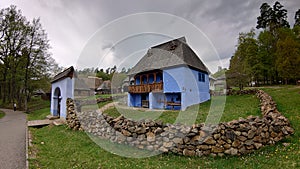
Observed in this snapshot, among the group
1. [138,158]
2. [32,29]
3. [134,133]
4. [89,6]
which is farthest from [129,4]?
[32,29]

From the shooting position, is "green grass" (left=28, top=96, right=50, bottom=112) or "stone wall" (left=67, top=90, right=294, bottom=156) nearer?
"stone wall" (left=67, top=90, right=294, bottom=156)

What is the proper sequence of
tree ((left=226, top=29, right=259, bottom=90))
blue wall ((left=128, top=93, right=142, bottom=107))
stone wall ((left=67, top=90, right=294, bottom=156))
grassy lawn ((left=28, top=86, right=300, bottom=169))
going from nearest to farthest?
grassy lawn ((left=28, top=86, right=300, bottom=169)) → stone wall ((left=67, top=90, right=294, bottom=156)) → blue wall ((left=128, top=93, right=142, bottom=107)) → tree ((left=226, top=29, right=259, bottom=90))

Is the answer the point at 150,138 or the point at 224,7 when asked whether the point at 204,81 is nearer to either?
the point at 224,7

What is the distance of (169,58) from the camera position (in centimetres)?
1764

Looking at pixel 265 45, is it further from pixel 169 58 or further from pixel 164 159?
pixel 164 159

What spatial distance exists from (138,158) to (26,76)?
2703 cm

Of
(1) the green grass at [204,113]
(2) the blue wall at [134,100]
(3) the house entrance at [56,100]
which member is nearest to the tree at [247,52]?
(2) the blue wall at [134,100]

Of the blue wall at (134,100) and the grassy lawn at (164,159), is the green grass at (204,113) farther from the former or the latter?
the blue wall at (134,100)

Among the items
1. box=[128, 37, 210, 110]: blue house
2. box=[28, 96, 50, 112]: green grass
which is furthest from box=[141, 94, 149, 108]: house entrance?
box=[28, 96, 50, 112]: green grass

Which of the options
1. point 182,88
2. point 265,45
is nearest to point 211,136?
point 182,88

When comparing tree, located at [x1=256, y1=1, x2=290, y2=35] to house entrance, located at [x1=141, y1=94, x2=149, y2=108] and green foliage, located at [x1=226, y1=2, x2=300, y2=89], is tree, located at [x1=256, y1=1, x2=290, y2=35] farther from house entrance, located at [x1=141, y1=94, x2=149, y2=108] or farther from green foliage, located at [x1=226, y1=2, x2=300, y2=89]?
house entrance, located at [x1=141, y1=94, x2=149, y2=108]

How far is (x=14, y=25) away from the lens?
83.2 ft

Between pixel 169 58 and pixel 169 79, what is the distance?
7.80ft

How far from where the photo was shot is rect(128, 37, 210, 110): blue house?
15.9 metres
